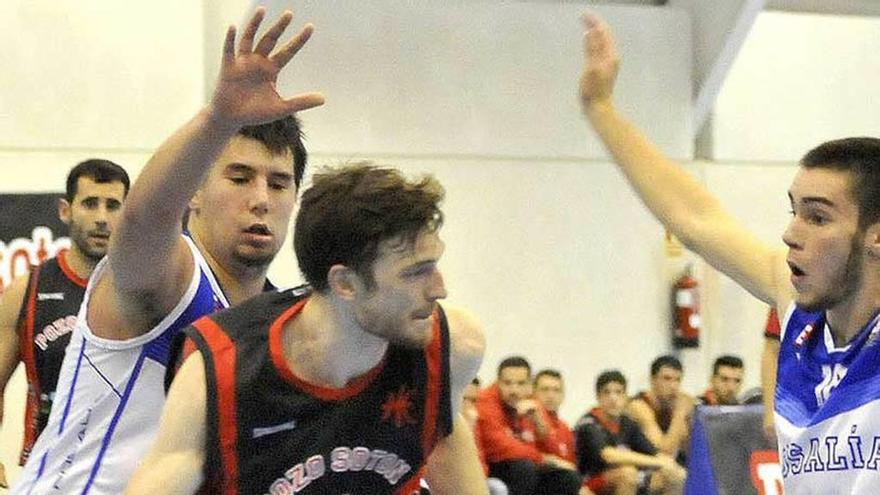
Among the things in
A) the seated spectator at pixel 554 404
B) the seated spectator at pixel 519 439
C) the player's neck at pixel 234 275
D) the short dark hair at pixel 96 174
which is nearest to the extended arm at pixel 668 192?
the player's neck at pixel 234 275

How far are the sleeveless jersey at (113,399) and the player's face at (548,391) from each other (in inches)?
268

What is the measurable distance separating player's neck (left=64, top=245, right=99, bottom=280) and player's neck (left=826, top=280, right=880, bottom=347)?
121 inches

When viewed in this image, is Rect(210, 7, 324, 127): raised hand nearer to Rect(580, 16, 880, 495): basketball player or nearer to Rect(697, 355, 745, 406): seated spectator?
Answer: Rect(580, 16, 880, 495): basketball player

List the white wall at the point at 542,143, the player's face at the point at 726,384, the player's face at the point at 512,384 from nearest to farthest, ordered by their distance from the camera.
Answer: the player's face at the point at 512,384 < the player's face at the point at 726,384 < the white wall at the point at 542,143

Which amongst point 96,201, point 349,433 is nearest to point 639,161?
point 349,433

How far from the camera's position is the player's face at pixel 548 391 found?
33.0 ft

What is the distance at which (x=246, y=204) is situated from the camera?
3.52 metres

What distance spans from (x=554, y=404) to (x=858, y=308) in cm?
690

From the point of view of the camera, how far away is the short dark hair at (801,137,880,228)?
3.24m

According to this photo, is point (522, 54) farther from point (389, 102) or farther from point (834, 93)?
point (834, 93)

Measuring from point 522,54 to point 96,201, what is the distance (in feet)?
22.7

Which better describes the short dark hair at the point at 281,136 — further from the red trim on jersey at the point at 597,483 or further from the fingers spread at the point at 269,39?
the red trim on jersey at the point at 597,483

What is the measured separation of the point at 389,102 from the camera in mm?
11953

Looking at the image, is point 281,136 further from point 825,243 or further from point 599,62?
point 825,243
